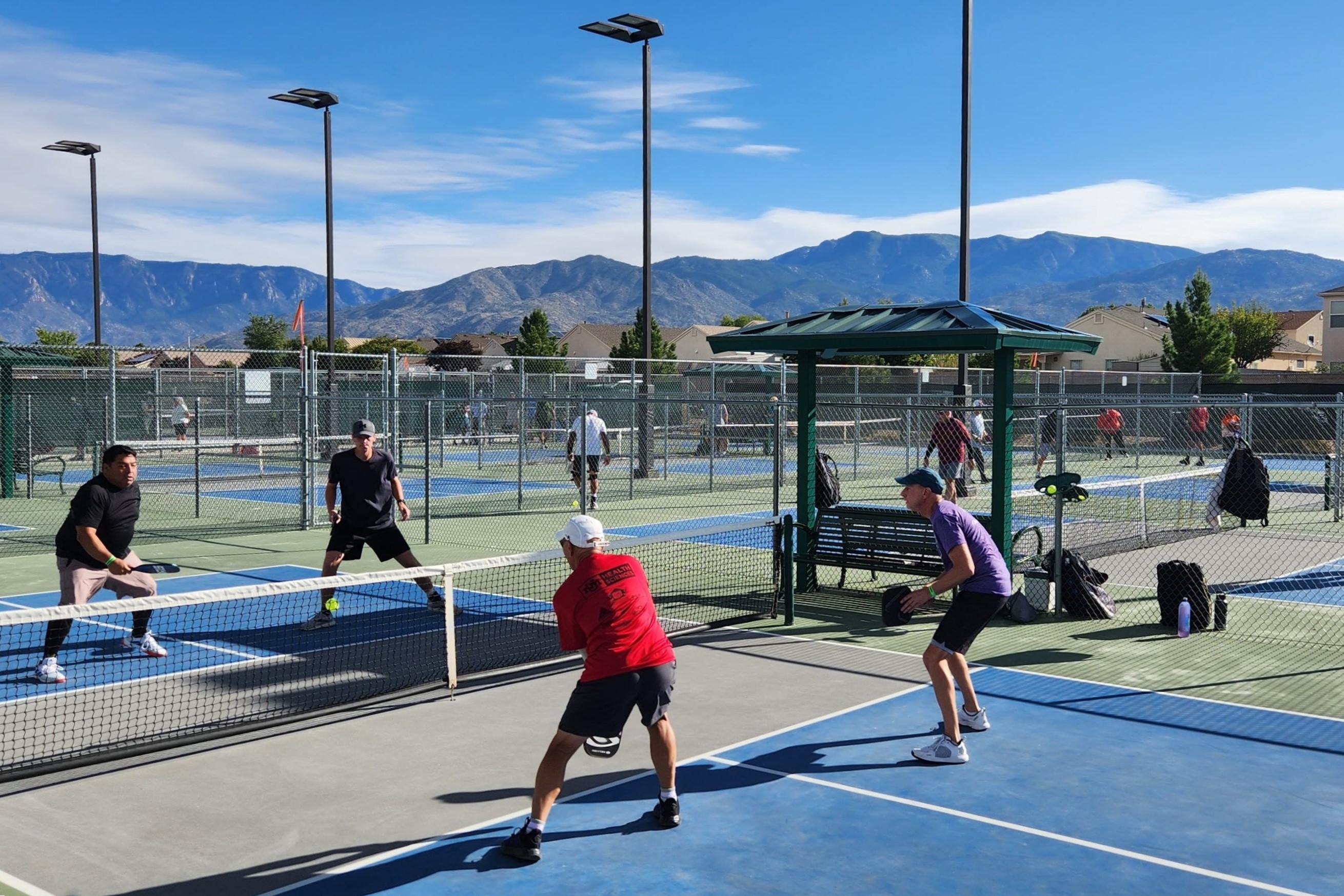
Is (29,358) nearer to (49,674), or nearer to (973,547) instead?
(49,674)

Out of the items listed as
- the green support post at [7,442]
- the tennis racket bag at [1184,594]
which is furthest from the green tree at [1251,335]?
the tennis racket bag at [1184,594]

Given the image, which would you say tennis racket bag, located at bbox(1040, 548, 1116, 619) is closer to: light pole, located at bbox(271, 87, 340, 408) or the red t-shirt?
the red t-shirt

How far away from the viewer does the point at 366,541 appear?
37.4ft

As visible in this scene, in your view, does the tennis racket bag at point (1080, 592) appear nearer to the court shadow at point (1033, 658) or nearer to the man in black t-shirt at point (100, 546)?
the court shadow at point (1033, 658)

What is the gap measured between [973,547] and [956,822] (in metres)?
1.85

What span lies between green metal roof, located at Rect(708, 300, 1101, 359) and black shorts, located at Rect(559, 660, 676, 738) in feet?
19.7

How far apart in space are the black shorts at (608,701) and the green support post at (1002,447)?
20.1 feet

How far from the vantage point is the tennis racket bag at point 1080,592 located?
38.4ft

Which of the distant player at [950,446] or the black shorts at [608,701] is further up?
the distant player at [950,446]

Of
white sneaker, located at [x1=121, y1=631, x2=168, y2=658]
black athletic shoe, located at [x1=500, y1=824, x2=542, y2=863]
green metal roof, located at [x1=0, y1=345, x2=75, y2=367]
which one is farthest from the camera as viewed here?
green metal roof, located at [x1=0, y1=345, x2=75, y2=367]

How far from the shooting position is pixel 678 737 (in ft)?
25.3

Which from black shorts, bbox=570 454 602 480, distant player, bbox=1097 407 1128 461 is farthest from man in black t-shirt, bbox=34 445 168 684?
distant player, bbox=1097 407 1128 461

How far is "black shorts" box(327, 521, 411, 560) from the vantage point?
11.2 m

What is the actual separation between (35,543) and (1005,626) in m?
12.9
